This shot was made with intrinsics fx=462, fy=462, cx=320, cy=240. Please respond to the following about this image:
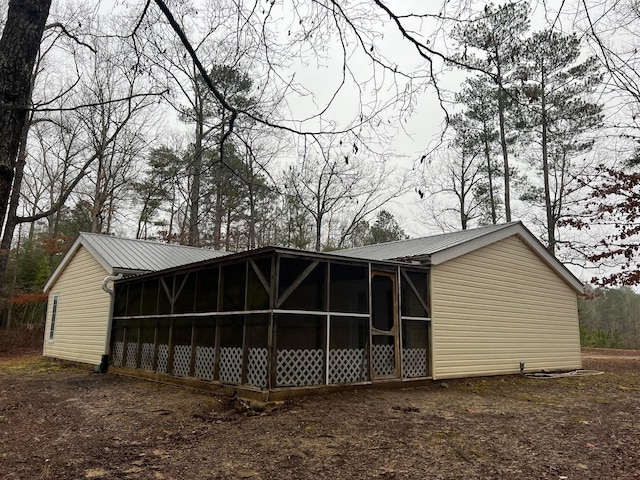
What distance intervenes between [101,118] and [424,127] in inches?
706

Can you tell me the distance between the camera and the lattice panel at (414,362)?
9.07 meters

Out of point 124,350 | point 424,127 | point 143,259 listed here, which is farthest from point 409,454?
point 143,259

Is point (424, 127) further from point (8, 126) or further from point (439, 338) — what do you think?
point (439, 338)

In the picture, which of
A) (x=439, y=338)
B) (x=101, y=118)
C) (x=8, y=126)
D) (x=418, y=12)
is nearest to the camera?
(x=8, y=126)

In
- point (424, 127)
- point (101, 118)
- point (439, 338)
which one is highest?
point (101, 118)

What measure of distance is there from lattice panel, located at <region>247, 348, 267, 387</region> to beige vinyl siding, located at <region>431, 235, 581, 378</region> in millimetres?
3890

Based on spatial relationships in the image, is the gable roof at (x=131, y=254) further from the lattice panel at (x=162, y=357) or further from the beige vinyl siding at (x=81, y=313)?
the lattice panel at (x=162, y=357)

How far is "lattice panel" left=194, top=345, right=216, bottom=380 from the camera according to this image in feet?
28.2

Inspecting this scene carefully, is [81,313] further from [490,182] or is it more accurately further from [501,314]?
[490,182]

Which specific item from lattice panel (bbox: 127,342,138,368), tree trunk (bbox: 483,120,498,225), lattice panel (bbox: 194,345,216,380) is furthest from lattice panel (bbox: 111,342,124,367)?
tree trunk (bbox: 483,120,498,225)

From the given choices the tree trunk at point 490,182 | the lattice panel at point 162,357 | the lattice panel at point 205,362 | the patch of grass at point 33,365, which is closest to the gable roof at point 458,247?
the lattice panel at point 205,362

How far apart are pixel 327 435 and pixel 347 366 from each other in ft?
9.27

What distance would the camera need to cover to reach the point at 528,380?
10492 mm

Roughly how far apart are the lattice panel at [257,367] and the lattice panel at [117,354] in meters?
5.58
